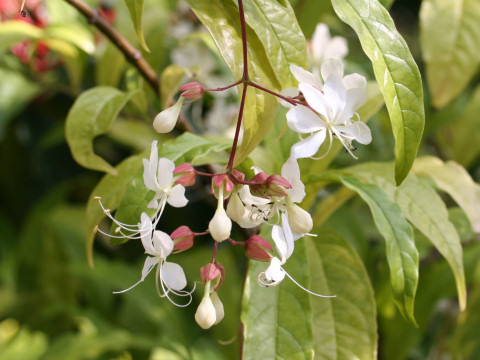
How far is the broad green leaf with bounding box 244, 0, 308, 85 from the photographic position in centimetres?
48

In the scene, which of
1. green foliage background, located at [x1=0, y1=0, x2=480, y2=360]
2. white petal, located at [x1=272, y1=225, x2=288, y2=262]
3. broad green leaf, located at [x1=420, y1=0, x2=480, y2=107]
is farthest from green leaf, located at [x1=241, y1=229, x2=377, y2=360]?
broad green leaf, located at [x1=420, y1=0, x2=480, y2=107]

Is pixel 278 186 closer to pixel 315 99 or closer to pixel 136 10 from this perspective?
pixel 315 99

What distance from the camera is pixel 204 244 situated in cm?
131

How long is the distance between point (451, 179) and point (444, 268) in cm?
24

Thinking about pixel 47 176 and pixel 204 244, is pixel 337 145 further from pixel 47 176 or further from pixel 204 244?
pixel 47 176

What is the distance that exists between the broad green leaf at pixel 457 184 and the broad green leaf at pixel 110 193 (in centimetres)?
32

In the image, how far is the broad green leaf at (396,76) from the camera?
0.46m

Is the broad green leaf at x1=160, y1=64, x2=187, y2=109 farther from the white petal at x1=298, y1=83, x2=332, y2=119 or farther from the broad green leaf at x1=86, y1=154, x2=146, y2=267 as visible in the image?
the white petal at x1=298, y1=83, x2=332, y2=119

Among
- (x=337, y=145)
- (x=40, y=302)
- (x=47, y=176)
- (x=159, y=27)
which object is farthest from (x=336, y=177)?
(x=47, y=176)

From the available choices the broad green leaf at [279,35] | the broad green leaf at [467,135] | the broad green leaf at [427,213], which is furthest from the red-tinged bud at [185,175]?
the broad green leaf at [467,135]

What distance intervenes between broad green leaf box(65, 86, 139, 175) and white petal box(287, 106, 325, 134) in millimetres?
248

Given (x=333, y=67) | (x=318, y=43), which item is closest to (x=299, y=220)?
(x=333, y=67)

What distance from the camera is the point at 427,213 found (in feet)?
1.89

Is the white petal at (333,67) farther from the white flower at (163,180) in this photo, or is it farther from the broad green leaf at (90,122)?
the broad green leaf at (90,122)
